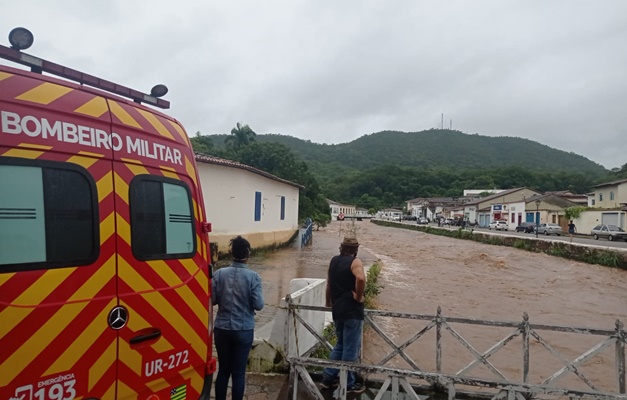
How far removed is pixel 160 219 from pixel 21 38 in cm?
127

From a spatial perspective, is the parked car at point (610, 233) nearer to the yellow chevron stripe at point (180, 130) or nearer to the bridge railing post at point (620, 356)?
the bridge railing post at point (620, 356)

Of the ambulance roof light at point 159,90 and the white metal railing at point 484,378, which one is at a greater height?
the ambulance roof light at point 159,90

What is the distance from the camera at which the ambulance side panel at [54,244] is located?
6.50 feet

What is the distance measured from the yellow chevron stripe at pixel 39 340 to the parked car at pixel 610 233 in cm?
3740

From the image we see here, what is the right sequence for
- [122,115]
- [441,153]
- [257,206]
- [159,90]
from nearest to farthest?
[122,115]
[159,90]
[257,206]
[441,153]

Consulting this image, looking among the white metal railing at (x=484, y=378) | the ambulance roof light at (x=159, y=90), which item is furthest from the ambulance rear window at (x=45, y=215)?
the white metal railing at (x=484, y=378)

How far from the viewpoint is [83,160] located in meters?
2.30

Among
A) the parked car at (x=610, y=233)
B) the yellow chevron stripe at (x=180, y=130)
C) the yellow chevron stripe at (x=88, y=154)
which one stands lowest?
the parked car at (x=610, y=233)

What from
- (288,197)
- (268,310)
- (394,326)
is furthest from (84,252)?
(288,197)

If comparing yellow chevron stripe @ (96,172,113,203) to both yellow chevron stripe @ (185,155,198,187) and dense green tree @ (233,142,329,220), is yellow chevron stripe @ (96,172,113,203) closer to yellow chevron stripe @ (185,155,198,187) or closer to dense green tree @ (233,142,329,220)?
yellow chevron stripe @ (185,155,198,187)

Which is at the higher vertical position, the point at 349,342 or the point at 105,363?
the point at 105,363

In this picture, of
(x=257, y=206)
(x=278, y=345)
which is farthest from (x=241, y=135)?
(x=278, y=345)

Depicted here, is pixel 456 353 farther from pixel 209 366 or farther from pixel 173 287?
pixel 173 287

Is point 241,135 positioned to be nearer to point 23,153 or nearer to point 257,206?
point 257,206
